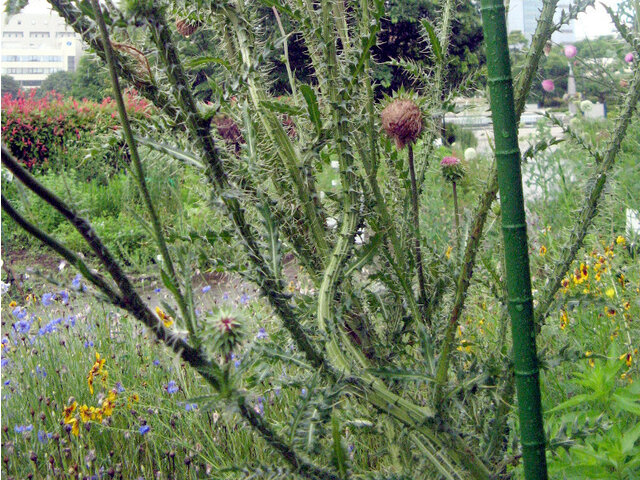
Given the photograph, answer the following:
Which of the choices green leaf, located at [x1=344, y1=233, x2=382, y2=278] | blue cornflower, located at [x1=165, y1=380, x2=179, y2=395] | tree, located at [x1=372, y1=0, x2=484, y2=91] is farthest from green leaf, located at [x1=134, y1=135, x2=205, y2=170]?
blue cornflower, located at [x1=165, y1=380, x2=179, y2=395]

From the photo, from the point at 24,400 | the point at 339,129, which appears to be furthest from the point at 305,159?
the point at 24,400

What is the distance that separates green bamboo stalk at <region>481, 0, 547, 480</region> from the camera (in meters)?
0.77

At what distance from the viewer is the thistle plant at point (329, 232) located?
68cm

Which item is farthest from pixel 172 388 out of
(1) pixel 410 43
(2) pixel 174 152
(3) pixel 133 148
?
(1) pixel 410 43

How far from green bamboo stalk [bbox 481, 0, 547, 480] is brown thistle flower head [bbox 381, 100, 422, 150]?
42 centimetres

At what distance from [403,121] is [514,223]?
483 millimetres

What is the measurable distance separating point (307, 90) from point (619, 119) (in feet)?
1.88

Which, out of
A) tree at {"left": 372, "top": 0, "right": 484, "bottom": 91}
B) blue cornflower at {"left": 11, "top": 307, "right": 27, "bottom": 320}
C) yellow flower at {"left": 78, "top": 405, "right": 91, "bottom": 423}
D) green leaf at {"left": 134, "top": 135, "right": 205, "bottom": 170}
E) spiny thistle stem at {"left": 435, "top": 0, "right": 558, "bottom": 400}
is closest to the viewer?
green leaf at {"left": 134, "top": 135, "right": 205, "bottom": 170}

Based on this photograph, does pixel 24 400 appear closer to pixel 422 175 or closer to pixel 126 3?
pixel 422 175

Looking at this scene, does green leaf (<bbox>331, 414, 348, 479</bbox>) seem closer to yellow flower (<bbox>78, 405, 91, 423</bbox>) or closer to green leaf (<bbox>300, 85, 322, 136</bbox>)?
green leaf (<bbox>300, 85, 322, 136</bbox>)

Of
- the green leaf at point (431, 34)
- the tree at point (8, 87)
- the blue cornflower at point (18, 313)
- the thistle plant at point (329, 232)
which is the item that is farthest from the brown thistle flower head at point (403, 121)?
the tree at point (8, 87)

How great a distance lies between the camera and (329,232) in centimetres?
117

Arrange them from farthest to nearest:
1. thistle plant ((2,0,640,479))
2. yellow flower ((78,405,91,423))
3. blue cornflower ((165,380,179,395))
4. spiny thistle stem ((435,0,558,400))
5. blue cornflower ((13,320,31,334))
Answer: blue cornflower ((13,320,31,334)) < blue cornflower ((165,380,179,395)) < yellow flower ((78,405,91,423)) < spiny thistle stem ((435,0,558,400)) < thistle plant ((2,0,640,479))

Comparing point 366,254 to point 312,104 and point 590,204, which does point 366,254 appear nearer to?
point 312,104
